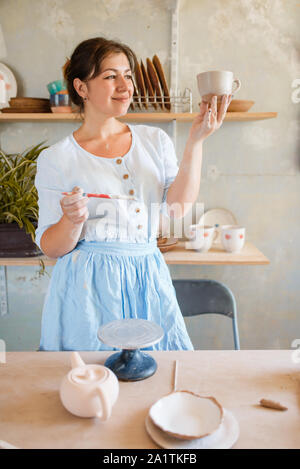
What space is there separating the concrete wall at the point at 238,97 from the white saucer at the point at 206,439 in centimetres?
154

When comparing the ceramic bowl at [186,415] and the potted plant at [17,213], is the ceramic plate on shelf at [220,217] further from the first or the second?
the ceramic bowl at [186,415]

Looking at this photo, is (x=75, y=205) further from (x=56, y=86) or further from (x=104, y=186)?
(x=56, y=86)

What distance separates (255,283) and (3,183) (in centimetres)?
146

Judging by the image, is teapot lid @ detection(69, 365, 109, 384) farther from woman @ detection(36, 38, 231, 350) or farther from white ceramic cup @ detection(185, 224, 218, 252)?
white ceramic cup @ detection(185, 224, 218, 252)

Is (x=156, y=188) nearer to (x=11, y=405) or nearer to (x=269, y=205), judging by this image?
(x=11, y=405)

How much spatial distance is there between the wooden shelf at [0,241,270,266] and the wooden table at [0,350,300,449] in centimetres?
84

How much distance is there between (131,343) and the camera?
0.82 m

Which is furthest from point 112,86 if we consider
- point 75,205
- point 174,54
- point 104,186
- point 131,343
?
point 174,54

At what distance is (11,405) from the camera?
2.61 ft

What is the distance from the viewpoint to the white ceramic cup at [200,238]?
76.3 inches

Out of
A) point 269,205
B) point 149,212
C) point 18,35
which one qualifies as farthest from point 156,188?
point 18,35

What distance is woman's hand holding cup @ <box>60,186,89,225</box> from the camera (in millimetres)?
988

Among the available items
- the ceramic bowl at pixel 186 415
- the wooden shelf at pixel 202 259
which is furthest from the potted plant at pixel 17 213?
the ceramic bowl at pixel 186 415

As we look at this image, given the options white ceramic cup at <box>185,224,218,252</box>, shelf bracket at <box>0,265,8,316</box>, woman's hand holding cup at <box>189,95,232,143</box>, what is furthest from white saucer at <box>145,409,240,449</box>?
shelf bracket at <box>0,265,8,316</box>
